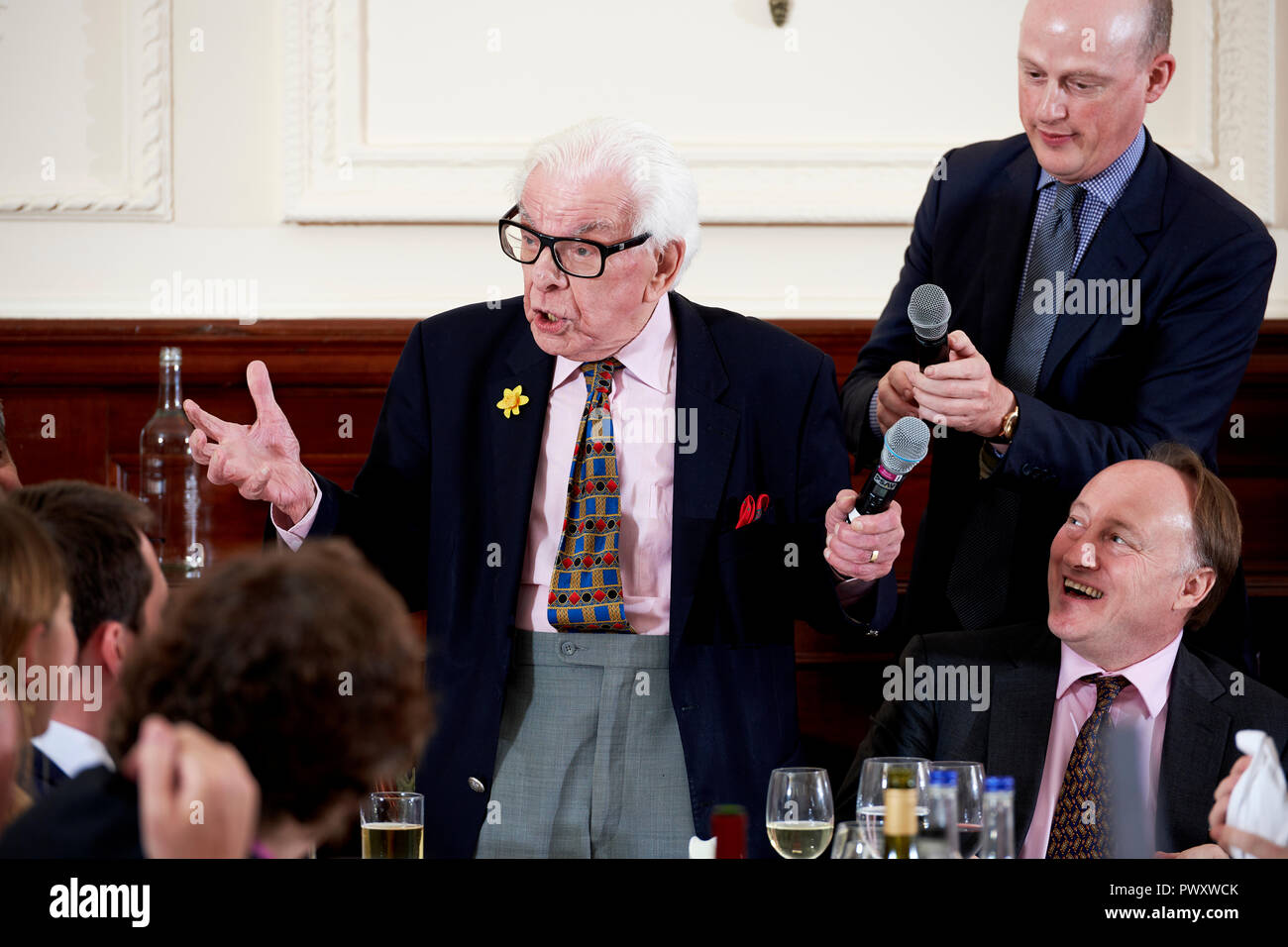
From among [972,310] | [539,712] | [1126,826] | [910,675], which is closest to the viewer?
[1126,826]

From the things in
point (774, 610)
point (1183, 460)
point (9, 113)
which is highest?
point (9, 113)

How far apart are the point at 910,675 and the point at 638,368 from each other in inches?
27.2

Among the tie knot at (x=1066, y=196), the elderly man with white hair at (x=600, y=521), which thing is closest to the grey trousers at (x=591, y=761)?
the elderly man with white hair at (x=600, y=521)

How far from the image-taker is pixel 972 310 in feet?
8.89

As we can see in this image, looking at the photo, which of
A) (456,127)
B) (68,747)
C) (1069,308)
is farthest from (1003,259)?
(68,747)

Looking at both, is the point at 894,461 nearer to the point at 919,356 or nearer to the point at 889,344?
the point at 919,356

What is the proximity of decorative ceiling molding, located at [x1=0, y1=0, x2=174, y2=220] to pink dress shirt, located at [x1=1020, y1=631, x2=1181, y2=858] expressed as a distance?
2340 millimetres

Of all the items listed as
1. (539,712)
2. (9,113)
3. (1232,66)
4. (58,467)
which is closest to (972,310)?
(539,712)

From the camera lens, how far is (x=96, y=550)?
1808 mm

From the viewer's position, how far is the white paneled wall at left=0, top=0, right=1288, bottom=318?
349cm

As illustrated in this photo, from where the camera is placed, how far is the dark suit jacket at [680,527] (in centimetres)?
218

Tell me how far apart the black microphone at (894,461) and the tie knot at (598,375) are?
0.47 m

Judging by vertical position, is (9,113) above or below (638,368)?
above

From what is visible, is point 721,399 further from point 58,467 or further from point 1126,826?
point 58,467
